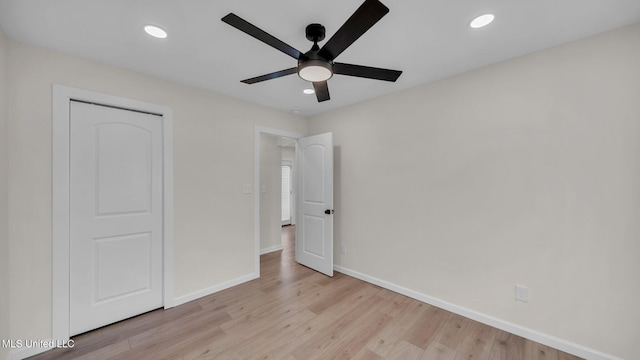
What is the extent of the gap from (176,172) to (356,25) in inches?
90.8

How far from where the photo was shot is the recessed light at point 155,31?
166cm

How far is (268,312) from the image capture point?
2432 mm

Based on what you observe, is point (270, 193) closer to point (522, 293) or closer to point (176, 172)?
point (176, 172)

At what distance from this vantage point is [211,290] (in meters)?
2.80

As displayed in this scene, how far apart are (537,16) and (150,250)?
3.72m

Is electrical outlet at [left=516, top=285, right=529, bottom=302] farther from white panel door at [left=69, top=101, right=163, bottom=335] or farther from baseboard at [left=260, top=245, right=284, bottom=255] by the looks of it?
baseboard at [left=260, top=245, right=284, bottom=255]

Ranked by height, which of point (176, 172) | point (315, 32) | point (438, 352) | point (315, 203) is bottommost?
point (438, 352)

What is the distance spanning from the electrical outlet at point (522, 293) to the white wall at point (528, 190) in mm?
42

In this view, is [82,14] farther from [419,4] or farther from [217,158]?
[419,4]

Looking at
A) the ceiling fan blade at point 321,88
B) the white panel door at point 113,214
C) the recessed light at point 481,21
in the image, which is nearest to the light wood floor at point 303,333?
the white panel door at point 113,214

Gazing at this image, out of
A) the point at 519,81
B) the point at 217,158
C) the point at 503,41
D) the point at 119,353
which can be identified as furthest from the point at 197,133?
the point at 519,81

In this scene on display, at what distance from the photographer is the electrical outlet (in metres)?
2.03

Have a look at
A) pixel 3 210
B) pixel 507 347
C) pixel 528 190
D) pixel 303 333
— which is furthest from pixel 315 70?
pixel 507 347

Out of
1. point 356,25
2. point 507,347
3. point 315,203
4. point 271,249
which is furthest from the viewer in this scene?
point 271,249
